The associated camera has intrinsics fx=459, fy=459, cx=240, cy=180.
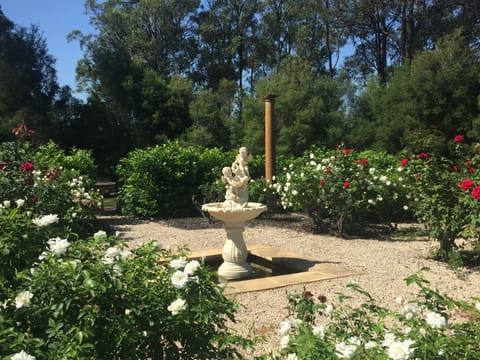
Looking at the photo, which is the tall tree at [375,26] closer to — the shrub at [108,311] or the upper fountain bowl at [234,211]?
the upper fountain bowl at [234,211]

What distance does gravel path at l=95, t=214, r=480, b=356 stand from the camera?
4.27 m

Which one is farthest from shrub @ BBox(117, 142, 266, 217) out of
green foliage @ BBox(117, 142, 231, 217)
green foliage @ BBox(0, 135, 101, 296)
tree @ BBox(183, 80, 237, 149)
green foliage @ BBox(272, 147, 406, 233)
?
tree @ BBox(183, 80, 237, 149)

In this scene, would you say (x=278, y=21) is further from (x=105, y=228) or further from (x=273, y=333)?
(x=273, y=333)

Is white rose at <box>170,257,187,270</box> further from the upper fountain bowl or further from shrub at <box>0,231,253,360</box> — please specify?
the upper fountain bowl

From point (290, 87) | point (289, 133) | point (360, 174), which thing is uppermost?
point (290, 87)

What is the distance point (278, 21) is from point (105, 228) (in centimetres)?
1951

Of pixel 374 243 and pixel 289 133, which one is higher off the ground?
pixel 289 133

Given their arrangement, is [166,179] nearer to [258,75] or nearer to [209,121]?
[209,121]

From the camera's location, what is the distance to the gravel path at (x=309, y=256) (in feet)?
14.0

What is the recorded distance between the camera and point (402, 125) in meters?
14.5

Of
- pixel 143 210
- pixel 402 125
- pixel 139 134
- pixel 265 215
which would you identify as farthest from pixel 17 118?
pixel 402 125

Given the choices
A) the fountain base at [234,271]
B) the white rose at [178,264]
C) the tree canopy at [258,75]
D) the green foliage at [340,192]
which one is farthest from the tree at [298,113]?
the white rose at [178,264]

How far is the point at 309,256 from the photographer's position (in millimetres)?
6543

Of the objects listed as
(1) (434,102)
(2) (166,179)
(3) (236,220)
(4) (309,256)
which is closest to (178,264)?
(3) (236,220)
